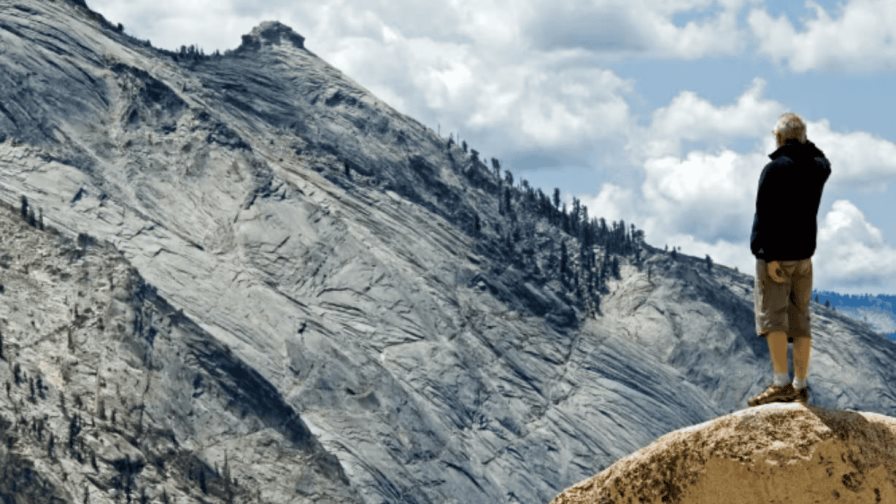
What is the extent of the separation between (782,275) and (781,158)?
1.20 m

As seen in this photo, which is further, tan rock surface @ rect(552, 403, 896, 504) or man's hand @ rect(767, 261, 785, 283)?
man's hand @ rect(767, 261, 785, 283)

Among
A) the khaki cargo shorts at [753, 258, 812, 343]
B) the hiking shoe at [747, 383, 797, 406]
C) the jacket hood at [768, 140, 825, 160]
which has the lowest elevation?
the hiking shoe at [747, 383, 797, 406]

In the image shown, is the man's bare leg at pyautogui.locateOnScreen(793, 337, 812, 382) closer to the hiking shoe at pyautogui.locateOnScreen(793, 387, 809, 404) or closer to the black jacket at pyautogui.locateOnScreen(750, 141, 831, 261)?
the hiking shoe at pyautogui.locateOnScreen(793, 387, 809, 404)

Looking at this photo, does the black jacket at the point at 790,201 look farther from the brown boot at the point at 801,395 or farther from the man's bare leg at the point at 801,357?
the brown boot at the point at 801,395

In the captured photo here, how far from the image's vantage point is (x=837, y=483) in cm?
1886

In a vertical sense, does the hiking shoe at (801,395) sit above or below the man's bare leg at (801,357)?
below

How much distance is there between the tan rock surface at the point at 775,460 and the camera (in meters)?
18.9

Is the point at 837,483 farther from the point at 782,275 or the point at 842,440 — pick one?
the point at 782,275

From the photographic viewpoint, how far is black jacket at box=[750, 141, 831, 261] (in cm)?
2016

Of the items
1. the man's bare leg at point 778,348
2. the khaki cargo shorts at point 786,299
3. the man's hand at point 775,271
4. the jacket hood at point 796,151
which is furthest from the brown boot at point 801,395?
the jacket hood at point 796,151

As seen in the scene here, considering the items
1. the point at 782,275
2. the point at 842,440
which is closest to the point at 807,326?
the point at 782,275

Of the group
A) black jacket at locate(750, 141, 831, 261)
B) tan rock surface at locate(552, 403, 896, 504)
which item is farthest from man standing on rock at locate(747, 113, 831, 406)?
tan rock surface at locate(552, 403, 896, 504)

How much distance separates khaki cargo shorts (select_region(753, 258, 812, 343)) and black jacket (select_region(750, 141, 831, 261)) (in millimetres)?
167

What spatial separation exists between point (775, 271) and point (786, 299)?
36 cm
